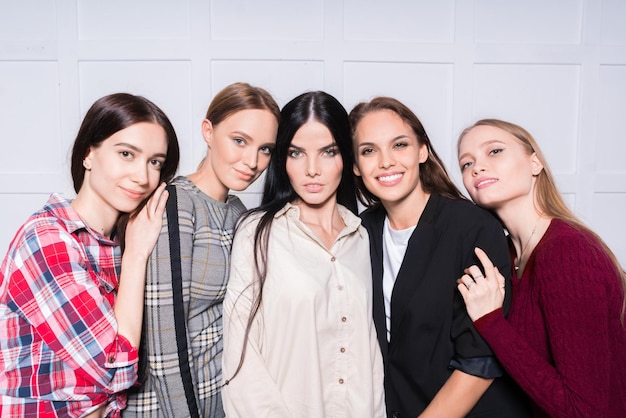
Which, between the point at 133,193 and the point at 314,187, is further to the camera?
the point at 314,187

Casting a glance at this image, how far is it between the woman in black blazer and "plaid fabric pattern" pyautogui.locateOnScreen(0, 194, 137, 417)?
839mm

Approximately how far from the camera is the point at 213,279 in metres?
1.40

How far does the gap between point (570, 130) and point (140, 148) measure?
2.91 metres

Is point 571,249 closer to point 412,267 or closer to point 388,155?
point 412,267

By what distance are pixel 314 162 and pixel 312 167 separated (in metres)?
0.02

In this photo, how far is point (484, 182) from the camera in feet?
4.95

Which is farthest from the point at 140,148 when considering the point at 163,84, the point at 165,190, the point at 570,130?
the point at 570,130

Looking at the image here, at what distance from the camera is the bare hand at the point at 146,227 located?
1.32 m

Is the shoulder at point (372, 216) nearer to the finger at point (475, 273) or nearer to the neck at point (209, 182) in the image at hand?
the finger at point (475, 273)

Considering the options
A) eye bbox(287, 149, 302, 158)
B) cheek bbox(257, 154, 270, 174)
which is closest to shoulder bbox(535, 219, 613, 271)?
eye bbox(287, 149, 302, 158)

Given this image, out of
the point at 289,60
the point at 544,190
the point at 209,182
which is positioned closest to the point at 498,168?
the point at 544,190

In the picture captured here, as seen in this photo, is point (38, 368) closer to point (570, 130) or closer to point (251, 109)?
point (251, 109)

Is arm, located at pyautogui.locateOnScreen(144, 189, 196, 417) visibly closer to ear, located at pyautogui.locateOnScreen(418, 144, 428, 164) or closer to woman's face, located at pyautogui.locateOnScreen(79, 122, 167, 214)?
woman's face, located at pyautogui.locateOnScreen(79, 122, 167, 214)

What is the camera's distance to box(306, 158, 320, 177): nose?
1472 millimetres
